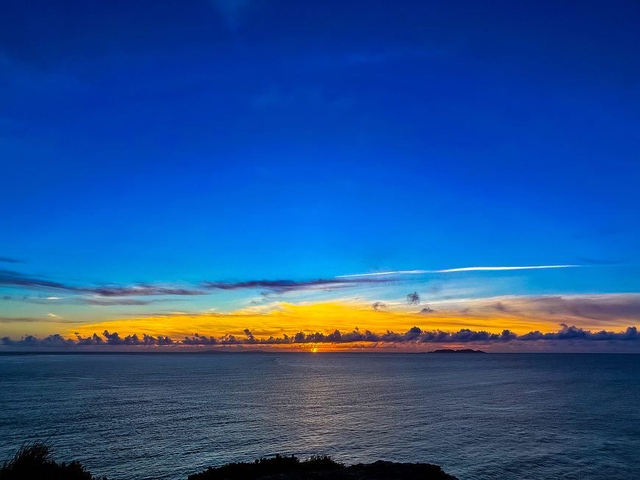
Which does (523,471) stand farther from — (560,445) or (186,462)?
(186,462)

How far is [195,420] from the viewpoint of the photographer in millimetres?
82812

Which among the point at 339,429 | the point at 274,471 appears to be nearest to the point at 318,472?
the point at 274,471

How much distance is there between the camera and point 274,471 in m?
39.0

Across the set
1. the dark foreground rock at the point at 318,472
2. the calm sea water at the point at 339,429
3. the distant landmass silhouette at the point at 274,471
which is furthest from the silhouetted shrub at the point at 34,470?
the calm sea water at the point at 339,429

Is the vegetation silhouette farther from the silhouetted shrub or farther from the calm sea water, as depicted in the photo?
the calm sea water

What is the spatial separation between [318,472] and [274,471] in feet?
15.9

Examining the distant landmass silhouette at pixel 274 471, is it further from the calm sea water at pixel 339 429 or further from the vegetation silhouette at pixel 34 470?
the calm sea water at pixel 339 429

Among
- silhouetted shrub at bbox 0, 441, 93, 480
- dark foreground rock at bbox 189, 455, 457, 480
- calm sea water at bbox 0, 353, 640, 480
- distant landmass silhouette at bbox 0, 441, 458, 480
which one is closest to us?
silhouetted shrub at bbox 0, 441, 93, 480

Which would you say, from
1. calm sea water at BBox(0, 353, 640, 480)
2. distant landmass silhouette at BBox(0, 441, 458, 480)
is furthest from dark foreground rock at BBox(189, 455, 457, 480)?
calm sea water at BBox(0, 353, 640, 480)

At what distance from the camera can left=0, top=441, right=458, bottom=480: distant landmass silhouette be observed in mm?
29381

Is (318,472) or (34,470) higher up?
(34,470)

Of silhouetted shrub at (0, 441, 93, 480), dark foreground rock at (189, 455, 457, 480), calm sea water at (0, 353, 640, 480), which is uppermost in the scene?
silhouetted shrub at (0, 441, 93, 480)

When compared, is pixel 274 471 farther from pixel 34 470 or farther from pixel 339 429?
pixel 339 429

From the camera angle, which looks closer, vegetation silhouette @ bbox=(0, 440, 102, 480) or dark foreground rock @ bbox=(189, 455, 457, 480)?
vegetation silhouette @ bbox=(0, 440, 102, 480)
